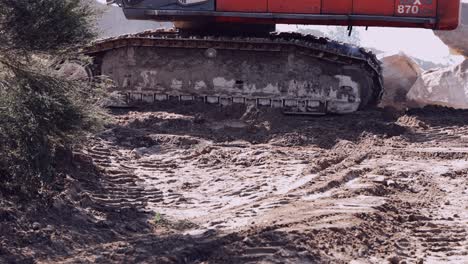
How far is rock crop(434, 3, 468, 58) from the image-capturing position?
19.9 m

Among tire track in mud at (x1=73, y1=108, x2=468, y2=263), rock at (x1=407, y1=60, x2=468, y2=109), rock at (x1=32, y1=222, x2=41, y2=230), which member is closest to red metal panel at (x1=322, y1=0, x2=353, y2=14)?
tire track in mud at (x1=73, y1=108, x2=468, y2=263)

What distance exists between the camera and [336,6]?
13875 millimetres

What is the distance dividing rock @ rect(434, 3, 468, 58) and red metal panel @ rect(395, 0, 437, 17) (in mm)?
6172

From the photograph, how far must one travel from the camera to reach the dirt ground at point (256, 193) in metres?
6.35

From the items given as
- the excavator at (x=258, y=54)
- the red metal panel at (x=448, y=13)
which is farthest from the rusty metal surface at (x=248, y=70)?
the red metal panel at (x=448, y=13)

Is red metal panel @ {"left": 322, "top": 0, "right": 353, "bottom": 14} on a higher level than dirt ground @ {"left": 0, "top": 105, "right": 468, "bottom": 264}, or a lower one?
higher

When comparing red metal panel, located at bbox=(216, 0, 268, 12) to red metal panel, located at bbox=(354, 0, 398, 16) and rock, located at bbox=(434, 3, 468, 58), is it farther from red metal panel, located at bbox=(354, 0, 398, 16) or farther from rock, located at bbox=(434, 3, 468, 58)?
rock, located at bbox=(434, 3, 468, 58)

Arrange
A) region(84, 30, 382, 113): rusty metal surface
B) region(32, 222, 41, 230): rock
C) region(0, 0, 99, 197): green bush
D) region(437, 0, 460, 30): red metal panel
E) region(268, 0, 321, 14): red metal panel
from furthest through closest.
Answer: region(84, 30, 382, 113): rusty metal surface < region(268, 0, 321, 14): red metal panel < region(437, 0, 460, 30): red metal panel < region(0, 0, 99, 197): green bush < region(32, 222, 41, 230): rock

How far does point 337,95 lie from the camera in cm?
1413

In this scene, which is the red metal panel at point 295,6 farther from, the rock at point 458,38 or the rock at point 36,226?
the rock at point 36,226

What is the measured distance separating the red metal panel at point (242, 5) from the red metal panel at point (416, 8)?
7.76ft

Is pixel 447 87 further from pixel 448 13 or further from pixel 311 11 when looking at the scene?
pixel 311 11

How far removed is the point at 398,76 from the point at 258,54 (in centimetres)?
627

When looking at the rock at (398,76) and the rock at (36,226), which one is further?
the rock at (398,76)
